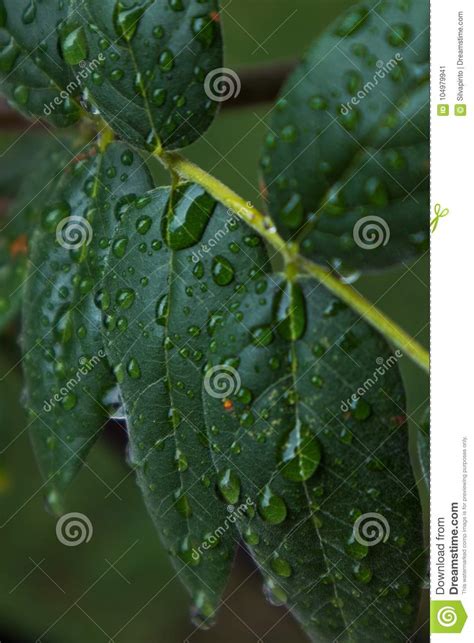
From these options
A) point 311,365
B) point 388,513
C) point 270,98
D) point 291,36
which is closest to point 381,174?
point 311,365

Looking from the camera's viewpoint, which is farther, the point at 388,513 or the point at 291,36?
the point at 291,36

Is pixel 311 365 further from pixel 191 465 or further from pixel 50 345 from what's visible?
pixel 50 345

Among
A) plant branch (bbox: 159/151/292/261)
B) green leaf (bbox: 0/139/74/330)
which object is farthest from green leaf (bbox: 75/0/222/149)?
green leaf (bbox: 0/139/74/330)

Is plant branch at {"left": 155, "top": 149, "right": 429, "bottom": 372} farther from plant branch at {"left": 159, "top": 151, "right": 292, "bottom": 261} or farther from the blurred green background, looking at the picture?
the blurred green background

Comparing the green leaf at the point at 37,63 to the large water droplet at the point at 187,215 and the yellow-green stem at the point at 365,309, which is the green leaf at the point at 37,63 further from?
the yellow-green stem at the point at 365,309

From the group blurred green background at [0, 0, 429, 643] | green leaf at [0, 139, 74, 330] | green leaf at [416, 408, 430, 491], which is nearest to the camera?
green leaf at [416, 408, 430, 491]
